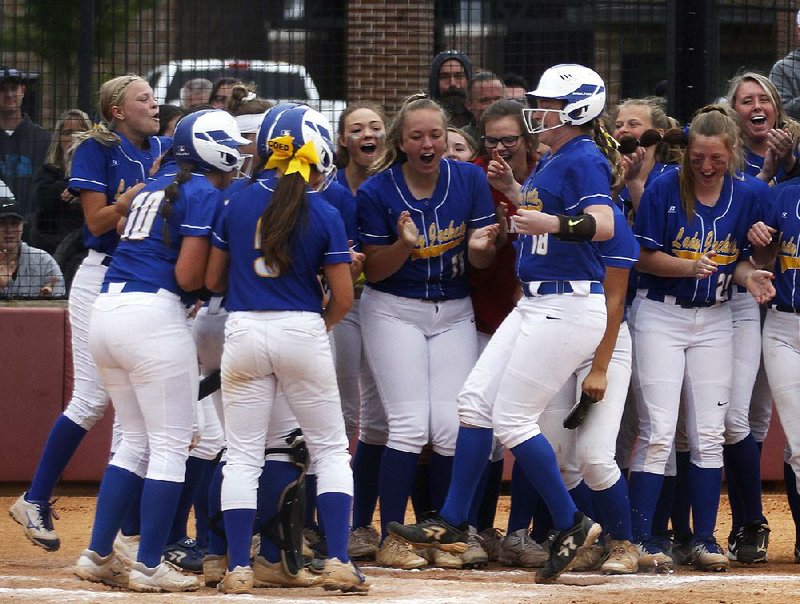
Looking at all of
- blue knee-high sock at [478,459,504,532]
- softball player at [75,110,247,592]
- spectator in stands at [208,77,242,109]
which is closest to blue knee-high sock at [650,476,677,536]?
blue knee-high sock at [478,459,504,532]

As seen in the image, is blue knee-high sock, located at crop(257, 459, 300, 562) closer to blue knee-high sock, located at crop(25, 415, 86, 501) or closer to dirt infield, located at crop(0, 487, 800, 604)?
dirt infield, located at crop(0, 487, 800, 604)

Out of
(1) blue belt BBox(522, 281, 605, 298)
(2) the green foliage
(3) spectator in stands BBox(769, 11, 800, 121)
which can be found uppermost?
(2) the green foliage

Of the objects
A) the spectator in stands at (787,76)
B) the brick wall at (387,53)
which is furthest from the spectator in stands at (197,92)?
the spectator in stands at (787,76)

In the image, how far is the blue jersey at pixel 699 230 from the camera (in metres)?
5.87

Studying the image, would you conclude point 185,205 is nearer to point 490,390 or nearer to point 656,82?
point 490,390

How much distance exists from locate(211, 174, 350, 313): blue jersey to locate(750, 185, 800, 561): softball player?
1.93 meters

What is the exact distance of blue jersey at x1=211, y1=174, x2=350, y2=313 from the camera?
16.7ft

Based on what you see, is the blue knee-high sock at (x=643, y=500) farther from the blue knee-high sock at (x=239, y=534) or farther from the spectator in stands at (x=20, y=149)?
the spectator in stands at (x=20, y=149)

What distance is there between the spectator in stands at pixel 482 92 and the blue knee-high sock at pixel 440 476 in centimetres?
243

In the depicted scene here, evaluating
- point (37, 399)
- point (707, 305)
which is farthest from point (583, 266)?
point (37, 399)

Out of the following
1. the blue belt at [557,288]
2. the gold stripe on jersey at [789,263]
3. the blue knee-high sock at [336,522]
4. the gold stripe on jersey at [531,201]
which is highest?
the gold stripe on jersey at [531,201]

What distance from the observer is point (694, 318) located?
5887mm

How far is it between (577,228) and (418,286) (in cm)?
96

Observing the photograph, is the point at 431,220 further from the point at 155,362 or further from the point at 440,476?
the point at 155,362
